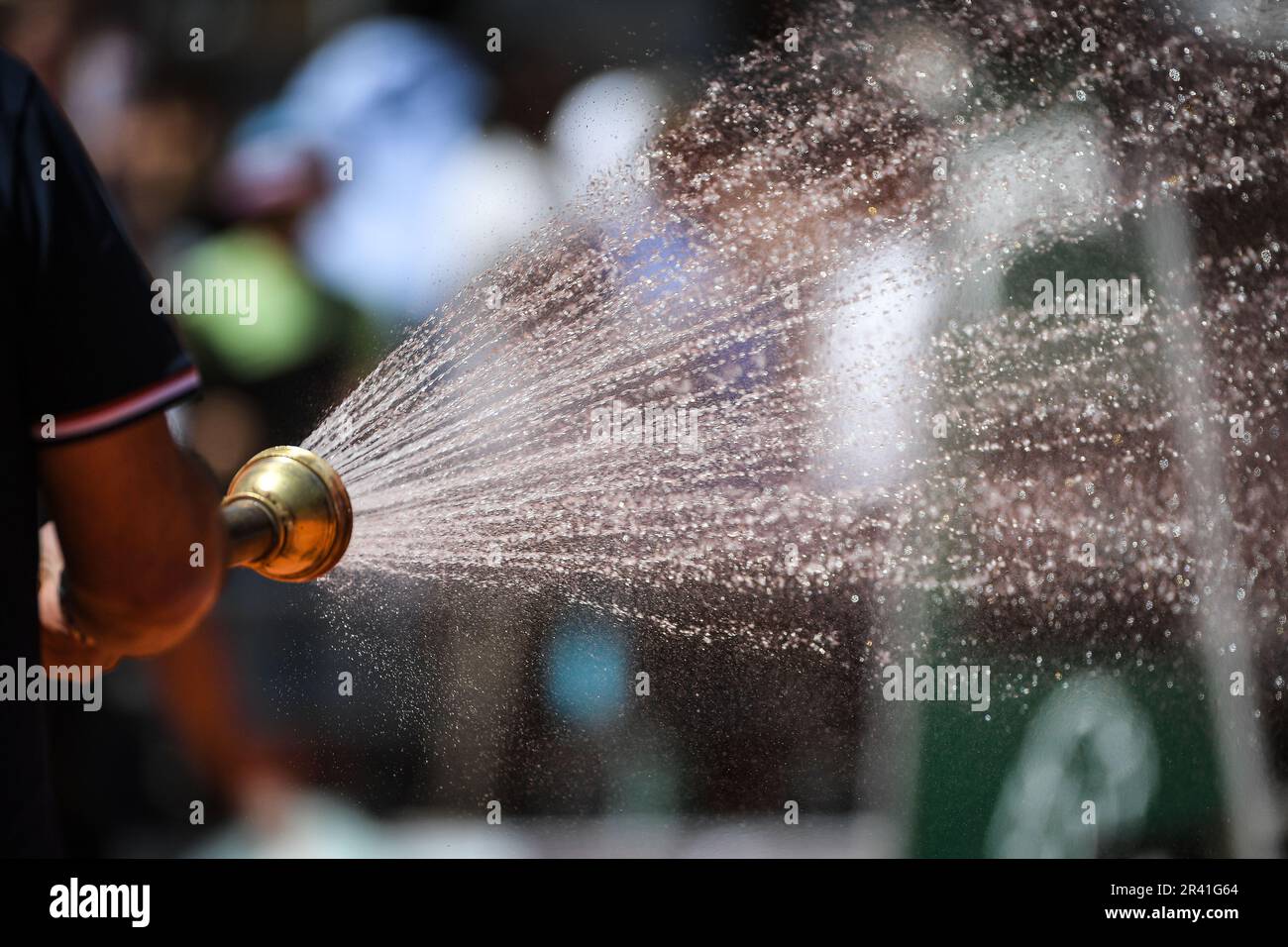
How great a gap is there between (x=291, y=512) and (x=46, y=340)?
0.37m

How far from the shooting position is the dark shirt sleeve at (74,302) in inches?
20.4

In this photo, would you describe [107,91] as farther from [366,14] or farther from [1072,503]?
[1072,503]

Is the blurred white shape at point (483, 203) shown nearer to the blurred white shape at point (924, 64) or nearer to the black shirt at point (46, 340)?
the blurred white shape at point (924, 64)

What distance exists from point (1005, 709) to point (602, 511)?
0.57 m

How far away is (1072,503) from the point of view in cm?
143

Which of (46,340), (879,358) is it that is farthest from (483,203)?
(46,340)

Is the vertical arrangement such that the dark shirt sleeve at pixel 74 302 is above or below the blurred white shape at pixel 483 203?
below

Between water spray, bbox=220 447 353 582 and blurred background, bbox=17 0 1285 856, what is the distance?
18.0 inches

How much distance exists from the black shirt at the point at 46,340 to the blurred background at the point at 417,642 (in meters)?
0.83

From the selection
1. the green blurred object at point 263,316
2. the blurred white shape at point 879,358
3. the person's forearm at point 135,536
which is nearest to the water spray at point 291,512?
the person's forearm at point 135,536

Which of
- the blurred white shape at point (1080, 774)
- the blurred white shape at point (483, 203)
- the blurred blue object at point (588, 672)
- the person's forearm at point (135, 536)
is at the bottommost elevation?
the blurred white shape at point (1080, 774)

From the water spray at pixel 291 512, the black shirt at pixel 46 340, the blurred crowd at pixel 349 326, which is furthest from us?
the blurred crowd at pixel 349 326
